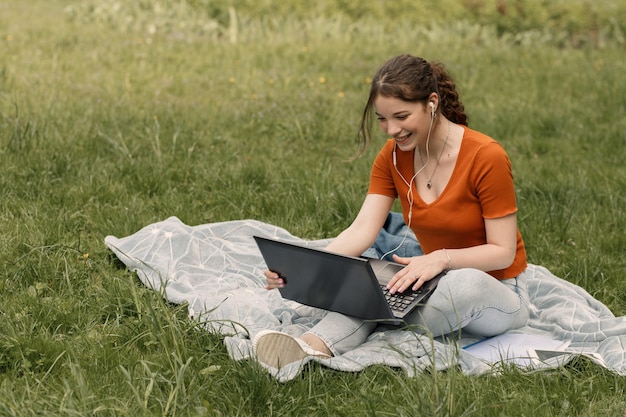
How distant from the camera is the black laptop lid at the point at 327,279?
304cm

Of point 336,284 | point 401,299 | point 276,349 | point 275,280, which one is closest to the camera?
point 276,349

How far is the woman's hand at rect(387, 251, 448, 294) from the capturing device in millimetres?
3270

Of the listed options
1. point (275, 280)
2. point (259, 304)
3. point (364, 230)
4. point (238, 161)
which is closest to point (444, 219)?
point (364, 230)

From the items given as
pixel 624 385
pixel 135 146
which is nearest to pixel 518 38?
→ pixel 135 146

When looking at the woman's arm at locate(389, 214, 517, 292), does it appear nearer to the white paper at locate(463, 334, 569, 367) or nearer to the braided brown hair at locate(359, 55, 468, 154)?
the white paper at locate(463, 334, 569, 367)

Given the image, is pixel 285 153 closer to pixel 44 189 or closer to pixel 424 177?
pixel 44 189

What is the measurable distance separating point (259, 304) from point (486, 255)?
927mm

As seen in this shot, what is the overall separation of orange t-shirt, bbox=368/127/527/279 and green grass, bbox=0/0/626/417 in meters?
0.64

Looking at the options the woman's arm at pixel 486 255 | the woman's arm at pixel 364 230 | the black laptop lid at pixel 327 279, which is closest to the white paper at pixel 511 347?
the woman's arm at pixel 486 255

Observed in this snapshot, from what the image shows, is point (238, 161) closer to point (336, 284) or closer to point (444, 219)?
point (444, 219)

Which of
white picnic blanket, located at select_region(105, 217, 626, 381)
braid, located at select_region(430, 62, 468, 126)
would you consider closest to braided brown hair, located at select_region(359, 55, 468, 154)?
braid, located at select_region(430, 62, 468, 126)

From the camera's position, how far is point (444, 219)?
3490 millimetres

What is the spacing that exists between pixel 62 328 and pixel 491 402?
160cm

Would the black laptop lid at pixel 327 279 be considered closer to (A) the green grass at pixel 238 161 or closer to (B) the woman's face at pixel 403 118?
(A) the green grass at pixel 238 161
